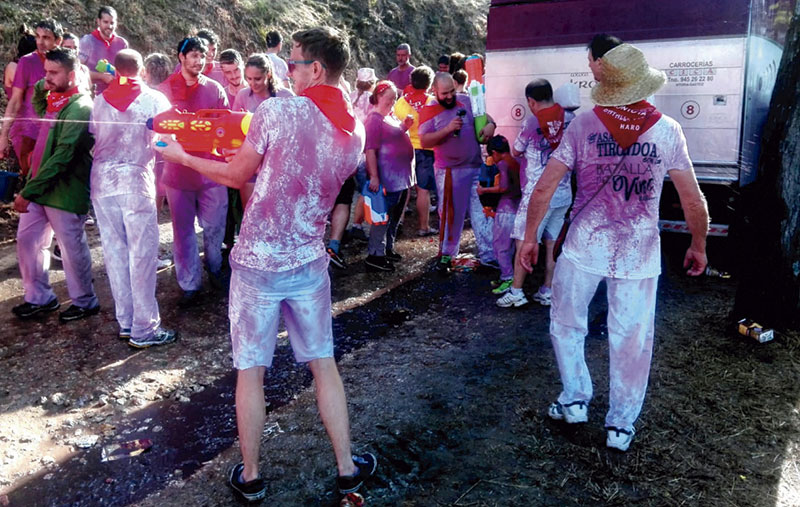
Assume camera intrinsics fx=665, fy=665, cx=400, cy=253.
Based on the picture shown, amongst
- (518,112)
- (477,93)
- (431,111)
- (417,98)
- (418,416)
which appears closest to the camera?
(418,416)

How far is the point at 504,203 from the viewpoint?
6.38m

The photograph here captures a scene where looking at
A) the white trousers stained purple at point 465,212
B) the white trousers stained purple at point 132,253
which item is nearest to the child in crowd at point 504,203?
the white trousers stained purple at point 465,212

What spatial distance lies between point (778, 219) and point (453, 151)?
2.92 metres

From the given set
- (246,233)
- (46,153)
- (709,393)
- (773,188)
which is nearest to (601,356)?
(709,393)

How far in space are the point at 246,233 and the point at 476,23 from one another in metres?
18.1

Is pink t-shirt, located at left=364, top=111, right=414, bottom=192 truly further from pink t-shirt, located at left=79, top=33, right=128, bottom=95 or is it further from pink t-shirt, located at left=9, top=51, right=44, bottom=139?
pink t-shirt, located at left=79, top=33, right=128, bottom=95

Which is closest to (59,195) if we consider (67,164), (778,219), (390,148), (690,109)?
(67,164)

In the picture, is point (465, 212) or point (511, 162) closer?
point (511, 162)

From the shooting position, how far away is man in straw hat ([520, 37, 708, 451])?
10.6 ft

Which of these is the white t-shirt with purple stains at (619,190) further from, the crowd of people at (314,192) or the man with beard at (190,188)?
the man with beard at (190,188)

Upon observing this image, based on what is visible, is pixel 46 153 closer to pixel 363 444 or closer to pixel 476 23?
pixel 363 444

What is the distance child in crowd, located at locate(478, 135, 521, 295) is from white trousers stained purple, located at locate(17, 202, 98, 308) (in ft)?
11.7

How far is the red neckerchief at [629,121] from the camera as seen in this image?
3221 millimetres

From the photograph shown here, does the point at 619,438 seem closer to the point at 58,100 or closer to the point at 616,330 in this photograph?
the point at 616,330
